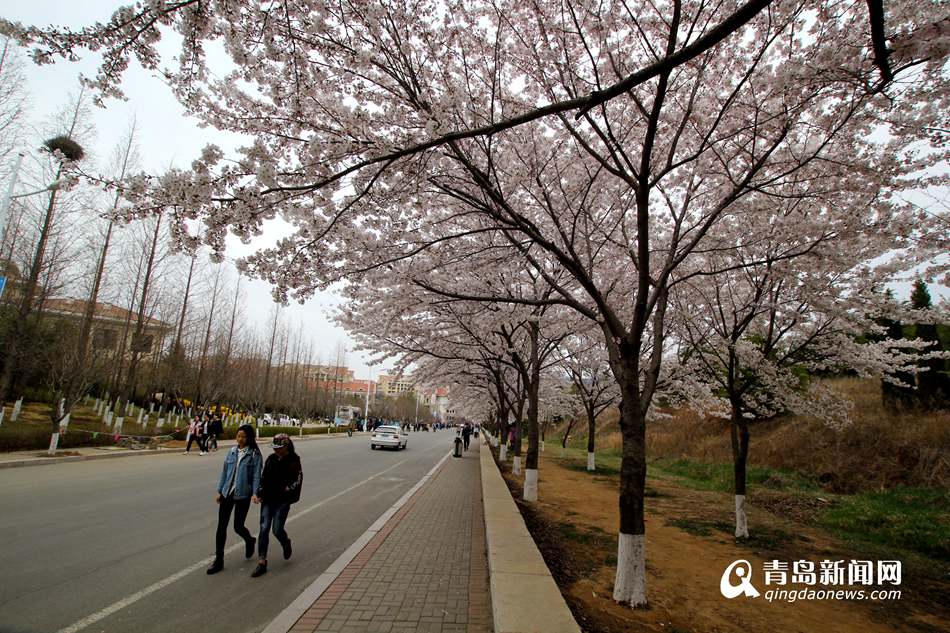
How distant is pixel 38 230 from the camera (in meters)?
17.5

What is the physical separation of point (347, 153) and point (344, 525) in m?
6.55

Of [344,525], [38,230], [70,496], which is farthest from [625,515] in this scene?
→ [38,230]

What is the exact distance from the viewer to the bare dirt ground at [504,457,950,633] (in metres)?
4.95

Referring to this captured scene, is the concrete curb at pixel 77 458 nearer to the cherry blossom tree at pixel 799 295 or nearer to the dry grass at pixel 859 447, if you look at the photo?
the cherry blossom tree at pixel 799 295

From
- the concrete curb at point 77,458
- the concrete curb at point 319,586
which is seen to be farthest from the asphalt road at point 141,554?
the concrete curb at point 77,458

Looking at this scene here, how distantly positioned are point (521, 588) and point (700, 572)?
4278mm

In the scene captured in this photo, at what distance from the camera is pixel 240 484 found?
5527 millimetres

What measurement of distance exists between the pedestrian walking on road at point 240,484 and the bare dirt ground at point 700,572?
4111 millimetres

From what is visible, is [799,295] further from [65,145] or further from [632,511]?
[65,145]

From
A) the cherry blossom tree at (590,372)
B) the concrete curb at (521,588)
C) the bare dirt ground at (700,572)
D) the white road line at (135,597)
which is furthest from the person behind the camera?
the cherry blossom tree at (590,372)

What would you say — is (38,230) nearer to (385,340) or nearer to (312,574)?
(385,340)

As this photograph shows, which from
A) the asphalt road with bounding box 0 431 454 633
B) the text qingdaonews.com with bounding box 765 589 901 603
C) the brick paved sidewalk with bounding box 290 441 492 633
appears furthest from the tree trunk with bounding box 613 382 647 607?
the asphalt road with bounding box 0 431 454 633

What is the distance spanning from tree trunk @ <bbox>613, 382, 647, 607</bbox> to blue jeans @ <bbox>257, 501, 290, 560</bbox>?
4302 mm

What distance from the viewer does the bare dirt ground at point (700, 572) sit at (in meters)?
4.95
